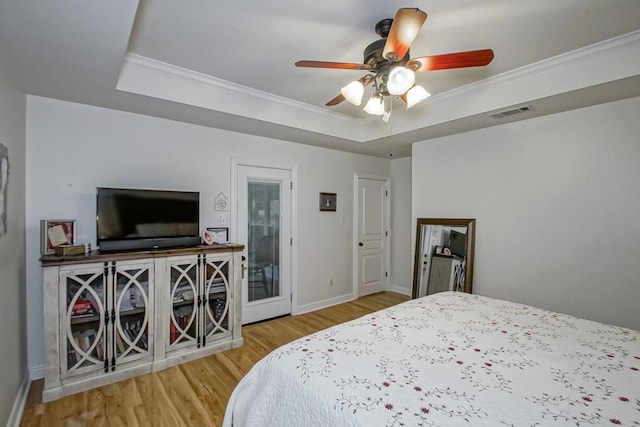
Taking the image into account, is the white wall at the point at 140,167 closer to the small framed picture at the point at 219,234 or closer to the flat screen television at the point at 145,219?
the small framed picture at the point at 219,234

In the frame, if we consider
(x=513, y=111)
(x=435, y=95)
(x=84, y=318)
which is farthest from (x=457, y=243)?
(x=84, y=318)

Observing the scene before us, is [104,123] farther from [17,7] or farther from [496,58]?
[496,58]

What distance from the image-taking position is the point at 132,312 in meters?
2.53

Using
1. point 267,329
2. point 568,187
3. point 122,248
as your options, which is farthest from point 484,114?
point 122,248

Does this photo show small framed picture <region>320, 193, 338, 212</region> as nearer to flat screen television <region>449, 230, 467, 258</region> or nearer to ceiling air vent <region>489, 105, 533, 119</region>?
flat screen television <region>449, 230, 467, 258</region>

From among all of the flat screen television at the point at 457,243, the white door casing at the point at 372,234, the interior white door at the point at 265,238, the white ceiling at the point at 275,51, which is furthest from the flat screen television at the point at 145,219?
the flat screen television at the point at 457,243

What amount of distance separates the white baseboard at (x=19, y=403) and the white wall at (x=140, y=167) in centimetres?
17

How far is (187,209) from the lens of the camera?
297cm

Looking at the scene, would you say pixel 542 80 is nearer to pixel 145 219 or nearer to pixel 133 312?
pixel 145 219

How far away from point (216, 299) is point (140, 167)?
1.48 metres

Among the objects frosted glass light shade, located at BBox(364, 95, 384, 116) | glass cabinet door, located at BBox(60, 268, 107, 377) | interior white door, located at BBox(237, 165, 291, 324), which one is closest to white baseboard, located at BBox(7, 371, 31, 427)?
glass cabinet door, located at BBox(60, 268, 107, 377)

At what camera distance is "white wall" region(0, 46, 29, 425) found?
5.81 feet

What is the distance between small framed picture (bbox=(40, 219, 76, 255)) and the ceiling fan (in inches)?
88.3

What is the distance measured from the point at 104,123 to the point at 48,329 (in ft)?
5.73
